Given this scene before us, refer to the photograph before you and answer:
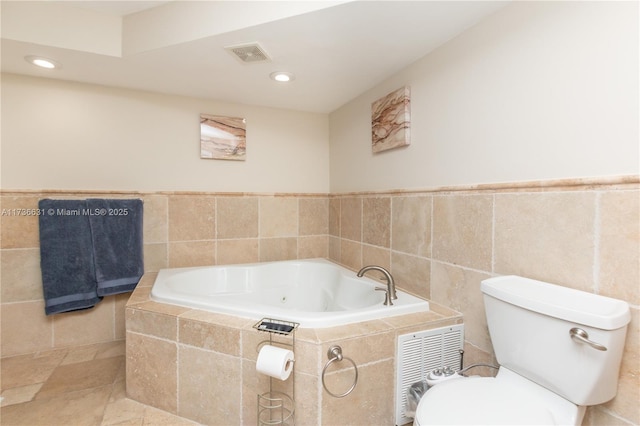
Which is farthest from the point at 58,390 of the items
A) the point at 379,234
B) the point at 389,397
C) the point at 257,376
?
the point at 379,234

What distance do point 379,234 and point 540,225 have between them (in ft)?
3.64

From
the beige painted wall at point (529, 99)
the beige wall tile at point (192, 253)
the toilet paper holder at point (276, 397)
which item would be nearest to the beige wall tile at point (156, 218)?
the beige wall tile at point (192, 253)

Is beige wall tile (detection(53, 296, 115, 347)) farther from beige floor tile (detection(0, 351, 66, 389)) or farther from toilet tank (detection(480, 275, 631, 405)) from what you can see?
toilet tank (detection(480, 275, 631, 405))

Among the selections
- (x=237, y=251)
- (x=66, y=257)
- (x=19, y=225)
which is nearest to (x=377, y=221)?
(x=237, y=251)

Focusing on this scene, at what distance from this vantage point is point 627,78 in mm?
953

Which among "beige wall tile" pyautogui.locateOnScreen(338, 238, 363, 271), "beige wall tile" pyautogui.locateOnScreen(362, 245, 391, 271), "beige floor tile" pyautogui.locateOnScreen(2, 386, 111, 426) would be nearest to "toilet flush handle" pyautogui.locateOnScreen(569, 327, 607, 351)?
"beige wall tile" pyautogui.locateOnScreen(362, 245, 391, 271)

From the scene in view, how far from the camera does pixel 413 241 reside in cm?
188

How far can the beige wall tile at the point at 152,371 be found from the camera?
1.56 metres

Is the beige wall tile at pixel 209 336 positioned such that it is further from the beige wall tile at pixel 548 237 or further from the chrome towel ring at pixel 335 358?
the beige wall tile at pixel 548 237

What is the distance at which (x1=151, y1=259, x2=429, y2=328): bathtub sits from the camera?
1764mm

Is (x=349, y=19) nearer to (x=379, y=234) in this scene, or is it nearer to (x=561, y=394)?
(x=379, y=234)

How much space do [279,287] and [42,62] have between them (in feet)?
7.33

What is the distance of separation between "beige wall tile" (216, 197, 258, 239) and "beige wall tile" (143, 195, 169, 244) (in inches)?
16.0

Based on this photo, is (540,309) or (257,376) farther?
(257,376)
